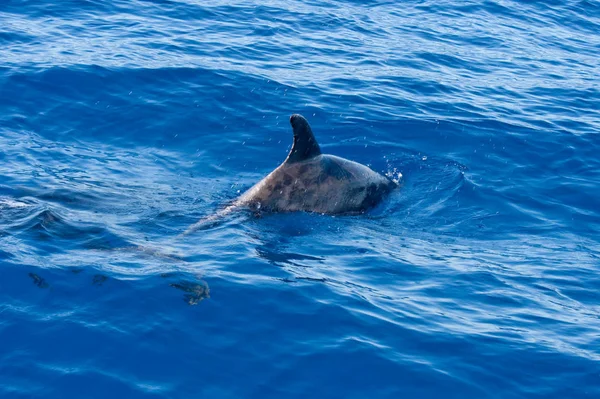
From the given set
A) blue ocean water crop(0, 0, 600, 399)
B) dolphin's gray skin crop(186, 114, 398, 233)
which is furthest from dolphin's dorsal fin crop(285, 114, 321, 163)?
blue ocean water crop(0, 0, 600, 399)

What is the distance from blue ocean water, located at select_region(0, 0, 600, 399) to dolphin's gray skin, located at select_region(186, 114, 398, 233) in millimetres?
347

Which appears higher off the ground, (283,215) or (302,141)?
(302,141)

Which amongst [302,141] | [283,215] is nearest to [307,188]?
[283,215]

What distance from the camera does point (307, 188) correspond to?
1530cm

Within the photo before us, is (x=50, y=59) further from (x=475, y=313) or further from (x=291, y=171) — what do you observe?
(x=475, y=313)

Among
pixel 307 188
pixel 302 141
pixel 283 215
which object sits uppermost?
pixel 302 141

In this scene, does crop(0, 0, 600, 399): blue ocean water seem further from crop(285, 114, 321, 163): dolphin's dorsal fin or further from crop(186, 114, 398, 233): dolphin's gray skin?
crop(285, 114, 321, 163): dolphin's dorsal fin

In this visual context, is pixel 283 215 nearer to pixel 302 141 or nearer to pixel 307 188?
pixel 307 188

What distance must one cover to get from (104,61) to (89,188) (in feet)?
27.0

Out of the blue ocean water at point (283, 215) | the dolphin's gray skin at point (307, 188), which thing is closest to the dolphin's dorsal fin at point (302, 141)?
the dolphin's gray skin at point (307, 188)

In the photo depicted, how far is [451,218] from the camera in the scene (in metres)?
15.8

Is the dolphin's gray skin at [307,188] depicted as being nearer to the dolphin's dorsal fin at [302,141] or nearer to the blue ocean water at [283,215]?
the dolphin's dorsal fin at [302,141]

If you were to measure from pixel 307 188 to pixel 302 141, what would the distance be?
0.87 metres

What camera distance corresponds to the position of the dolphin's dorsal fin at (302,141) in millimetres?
14680
